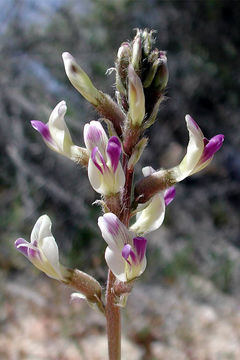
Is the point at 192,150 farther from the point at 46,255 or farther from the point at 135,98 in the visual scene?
the point at 46,255

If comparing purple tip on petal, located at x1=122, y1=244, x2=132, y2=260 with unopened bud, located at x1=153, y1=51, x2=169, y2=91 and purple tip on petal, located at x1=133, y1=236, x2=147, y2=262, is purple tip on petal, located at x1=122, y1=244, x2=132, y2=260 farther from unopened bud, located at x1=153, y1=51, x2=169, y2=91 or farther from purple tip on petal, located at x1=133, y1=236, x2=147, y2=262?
unopened bud, located at x1=153, y1=51, x2=169, y2=91

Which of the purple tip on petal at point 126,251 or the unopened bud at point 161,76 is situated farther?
the unopened bud at point 161,76

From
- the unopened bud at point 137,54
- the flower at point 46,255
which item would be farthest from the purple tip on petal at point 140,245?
the unopened bud at point 137,54

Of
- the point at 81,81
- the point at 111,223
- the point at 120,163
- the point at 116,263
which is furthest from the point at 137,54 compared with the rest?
the point at 116,263

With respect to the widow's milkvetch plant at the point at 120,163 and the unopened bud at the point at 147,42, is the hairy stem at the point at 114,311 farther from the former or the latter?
the unopened bud at the point at 147,42

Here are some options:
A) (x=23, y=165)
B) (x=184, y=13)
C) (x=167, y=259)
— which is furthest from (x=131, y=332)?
(x=184, y=13)

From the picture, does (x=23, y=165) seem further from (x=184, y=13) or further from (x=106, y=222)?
(x=184, y=13)

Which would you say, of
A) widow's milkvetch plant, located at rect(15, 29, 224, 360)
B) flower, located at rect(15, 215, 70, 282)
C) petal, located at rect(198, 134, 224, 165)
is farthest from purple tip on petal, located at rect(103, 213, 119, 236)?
petal, located at rect(198, 134, 224, 165)
